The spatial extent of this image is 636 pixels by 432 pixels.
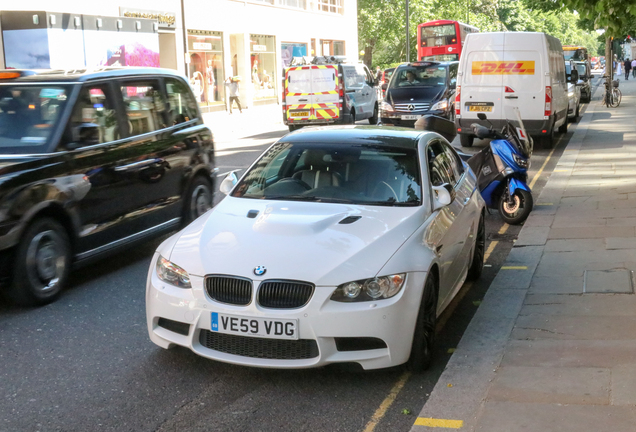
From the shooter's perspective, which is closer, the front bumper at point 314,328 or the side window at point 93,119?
the front bumper at point 314,328

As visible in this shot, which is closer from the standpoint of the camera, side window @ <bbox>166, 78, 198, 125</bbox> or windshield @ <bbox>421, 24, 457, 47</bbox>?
side window @ <bbox>166, 78, 198, 125</bbox>

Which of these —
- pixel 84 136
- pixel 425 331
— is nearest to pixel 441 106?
pixel 84 136

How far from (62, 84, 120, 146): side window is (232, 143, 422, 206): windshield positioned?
5.79 ft

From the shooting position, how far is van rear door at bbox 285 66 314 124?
22.9 meters

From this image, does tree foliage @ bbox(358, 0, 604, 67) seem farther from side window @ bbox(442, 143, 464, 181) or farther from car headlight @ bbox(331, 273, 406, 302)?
car headlight @ bbox(331, 273, 406, 302)

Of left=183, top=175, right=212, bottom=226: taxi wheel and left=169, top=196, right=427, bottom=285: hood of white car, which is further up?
left=169, top=196, right=427, bottom=285: hood of white car

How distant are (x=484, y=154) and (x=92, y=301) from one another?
18.2ft

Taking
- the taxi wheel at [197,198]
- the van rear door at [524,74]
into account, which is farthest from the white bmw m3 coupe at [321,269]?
the van rear door at [524,74]

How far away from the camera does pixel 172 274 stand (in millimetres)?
4789

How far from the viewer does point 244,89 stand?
37.4 meters

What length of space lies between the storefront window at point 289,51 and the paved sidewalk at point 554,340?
33042 millimetres

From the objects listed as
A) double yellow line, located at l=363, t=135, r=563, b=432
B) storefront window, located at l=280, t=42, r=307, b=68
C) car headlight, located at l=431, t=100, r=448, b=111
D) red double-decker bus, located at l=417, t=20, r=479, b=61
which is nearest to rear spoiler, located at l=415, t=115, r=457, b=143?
double yellow line, located at l=363, t=135, r=563, b=432

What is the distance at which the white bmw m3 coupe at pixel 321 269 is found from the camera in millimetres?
4418

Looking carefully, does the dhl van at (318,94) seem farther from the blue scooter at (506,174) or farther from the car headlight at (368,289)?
the car headlight at (368,289)
